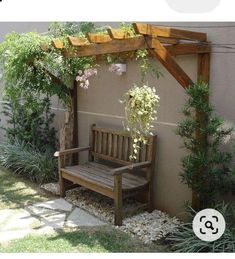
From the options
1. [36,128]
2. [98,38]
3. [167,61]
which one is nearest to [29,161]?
[36,128]

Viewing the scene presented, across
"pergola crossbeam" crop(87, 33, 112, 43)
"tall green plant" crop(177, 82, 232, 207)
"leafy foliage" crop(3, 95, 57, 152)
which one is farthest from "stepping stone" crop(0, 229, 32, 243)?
"leafy foliage" crop(3, 95, 57, 152)

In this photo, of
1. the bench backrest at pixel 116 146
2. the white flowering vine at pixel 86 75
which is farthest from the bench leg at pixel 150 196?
the white flowering vine at pixel 86 75

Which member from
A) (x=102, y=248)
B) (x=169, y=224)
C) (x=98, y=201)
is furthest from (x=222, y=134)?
(x=98, y=201)

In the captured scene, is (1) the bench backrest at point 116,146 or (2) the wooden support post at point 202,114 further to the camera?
(1) the bench backrest at point 116,146

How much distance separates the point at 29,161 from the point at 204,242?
405 cm

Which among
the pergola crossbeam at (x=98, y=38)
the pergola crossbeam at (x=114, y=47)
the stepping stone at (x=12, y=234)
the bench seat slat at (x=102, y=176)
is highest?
the pergola crossbeam at (x=98, y=38)

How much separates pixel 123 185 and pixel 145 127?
1.13 m

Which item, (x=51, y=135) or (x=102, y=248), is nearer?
(x=102, y=248)

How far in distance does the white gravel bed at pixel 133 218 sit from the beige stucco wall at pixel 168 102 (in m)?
0.25

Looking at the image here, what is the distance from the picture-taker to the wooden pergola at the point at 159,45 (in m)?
3.64

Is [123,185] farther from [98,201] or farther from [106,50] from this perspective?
[106,50]

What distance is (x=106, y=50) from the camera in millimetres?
4145

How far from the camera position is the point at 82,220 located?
4.89m

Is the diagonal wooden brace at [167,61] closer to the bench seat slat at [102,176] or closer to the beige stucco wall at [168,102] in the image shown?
the beige stucco wall at [168,102]
